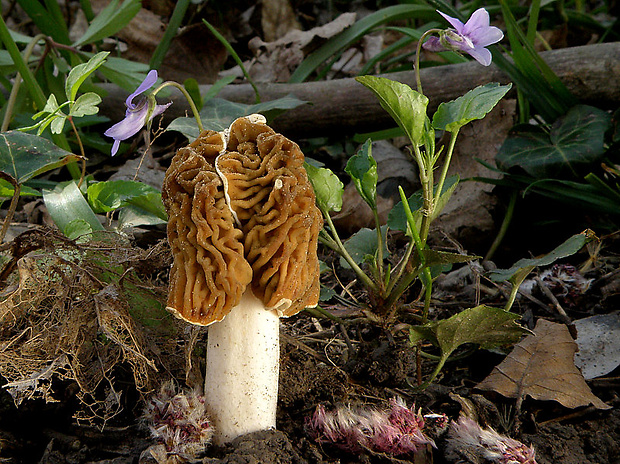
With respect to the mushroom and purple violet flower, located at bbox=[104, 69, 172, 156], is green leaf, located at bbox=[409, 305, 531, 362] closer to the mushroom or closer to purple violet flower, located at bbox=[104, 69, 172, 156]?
the mushroom

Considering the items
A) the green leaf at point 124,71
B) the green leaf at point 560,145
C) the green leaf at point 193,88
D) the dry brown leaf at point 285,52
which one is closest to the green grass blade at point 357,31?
the dry brown leaf at point 285,52

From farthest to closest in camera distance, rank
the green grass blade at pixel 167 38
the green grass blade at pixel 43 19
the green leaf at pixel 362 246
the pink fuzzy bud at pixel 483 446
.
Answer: the green grass blade at pixel 167 38 → the green grass blade at pixel 43 19 → the green leaf at pixel 362 246 → the pink fuzzy bud at pixel 483 446

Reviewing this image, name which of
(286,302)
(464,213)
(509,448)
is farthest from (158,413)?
(464,213)

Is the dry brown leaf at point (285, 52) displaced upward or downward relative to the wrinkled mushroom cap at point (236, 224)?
downward

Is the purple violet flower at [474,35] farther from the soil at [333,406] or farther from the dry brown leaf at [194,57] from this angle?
the dry brown leaf at [194,57]

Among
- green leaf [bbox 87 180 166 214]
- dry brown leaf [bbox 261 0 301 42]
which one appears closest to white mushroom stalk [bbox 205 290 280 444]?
green leaf [bbox 87 180 166 214]

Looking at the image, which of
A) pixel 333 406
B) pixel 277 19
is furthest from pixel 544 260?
pixel 277 19

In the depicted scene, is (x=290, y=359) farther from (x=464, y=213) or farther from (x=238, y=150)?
(x=464, y=213)
